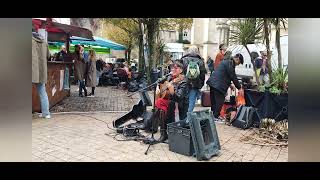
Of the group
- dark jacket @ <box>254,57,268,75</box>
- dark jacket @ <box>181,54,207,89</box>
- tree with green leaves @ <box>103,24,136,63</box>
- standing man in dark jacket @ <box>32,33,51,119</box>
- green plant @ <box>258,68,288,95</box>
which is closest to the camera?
standing man in dark jacket @ <box>32,33,51,119</box>

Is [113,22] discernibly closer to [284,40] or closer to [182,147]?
[182,147]

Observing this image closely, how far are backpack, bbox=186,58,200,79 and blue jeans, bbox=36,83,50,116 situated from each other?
1.78 meters

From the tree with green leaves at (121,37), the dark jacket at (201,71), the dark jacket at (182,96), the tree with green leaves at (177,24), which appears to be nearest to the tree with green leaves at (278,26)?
the dark jacket at (201,71)

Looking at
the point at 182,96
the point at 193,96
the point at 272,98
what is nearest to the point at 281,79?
the point at 272,98

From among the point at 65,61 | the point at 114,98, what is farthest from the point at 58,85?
the point at 114,98

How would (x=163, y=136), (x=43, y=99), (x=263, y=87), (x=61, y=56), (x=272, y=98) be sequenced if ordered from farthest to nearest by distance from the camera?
(x=263, y=87) → (x=272, y=98) → (x=61, y=56) → (x=163, y=136) → (x=43, y=99)

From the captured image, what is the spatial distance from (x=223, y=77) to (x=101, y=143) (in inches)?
70.3

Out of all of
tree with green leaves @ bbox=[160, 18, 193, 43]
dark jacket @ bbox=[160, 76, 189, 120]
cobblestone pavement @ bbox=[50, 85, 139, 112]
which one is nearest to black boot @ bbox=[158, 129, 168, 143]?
dark jacket @ bbox=[160, 76, 189, 120]

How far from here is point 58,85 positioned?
15.0 feet

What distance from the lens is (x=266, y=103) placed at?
15.5 feet

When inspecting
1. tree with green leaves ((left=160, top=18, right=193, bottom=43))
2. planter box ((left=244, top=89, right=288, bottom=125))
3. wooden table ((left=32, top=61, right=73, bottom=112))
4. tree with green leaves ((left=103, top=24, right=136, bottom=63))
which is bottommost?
planter box ((left=244, top=89, right=288, bottom=125))

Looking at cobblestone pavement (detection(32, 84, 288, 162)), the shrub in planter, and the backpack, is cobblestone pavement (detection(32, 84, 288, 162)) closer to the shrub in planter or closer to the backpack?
the shrub in planter

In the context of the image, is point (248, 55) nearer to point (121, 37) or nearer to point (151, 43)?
point (151, 43)

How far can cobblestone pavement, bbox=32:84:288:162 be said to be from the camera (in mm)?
4156
